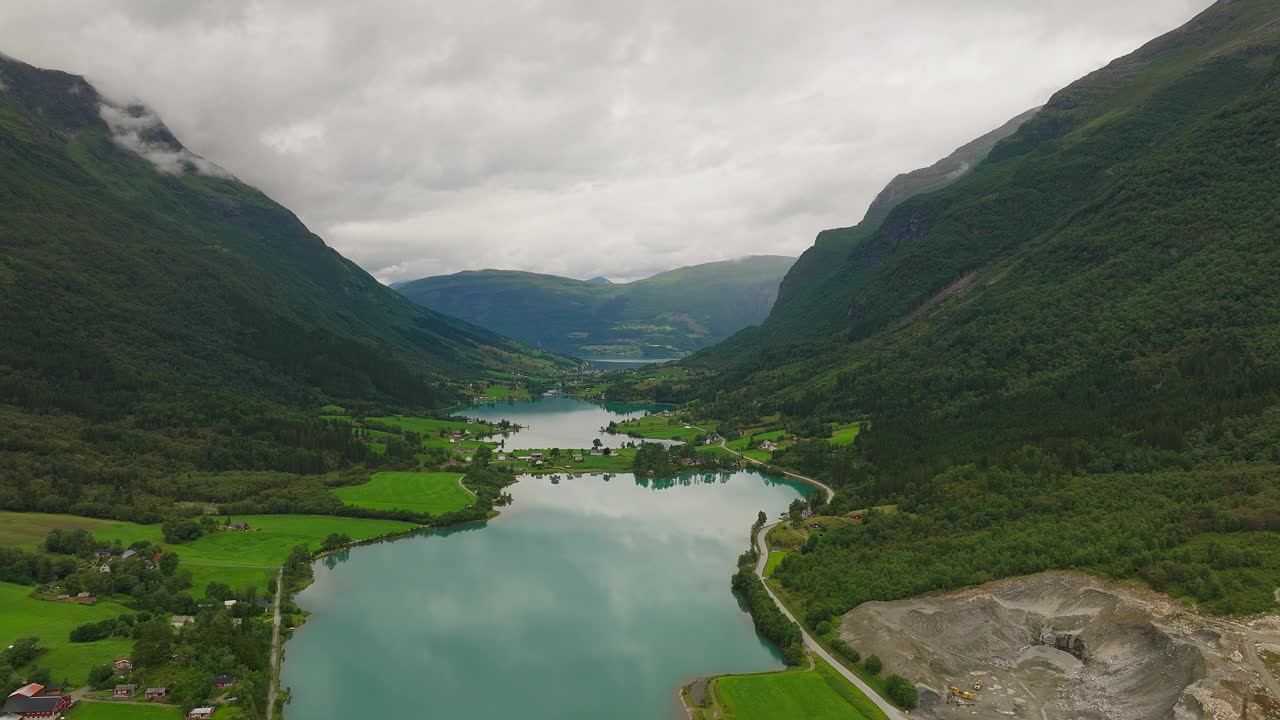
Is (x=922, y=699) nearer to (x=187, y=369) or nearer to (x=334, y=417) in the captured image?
(x=334, y=417)

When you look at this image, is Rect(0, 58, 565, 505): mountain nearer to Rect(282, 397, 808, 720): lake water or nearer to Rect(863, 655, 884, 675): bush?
Rect(282, 397, 808, 720): lake water

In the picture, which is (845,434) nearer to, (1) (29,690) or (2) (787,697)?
(2) (787,697)

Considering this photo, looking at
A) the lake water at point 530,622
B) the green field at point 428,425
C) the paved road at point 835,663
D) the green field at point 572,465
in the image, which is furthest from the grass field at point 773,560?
the green field at point 428,425

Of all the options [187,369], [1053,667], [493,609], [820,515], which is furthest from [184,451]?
[1053,667]

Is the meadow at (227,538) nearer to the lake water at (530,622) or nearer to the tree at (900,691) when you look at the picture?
the lake water at (530,622)

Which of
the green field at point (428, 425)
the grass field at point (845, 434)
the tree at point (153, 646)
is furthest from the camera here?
the green field at point (428, 425)

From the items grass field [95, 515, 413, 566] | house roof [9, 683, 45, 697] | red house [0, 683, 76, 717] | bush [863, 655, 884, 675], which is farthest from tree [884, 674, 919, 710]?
grass field [95, 515, 413, 566]

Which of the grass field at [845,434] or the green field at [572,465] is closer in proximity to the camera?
the grass field at [845,434]
